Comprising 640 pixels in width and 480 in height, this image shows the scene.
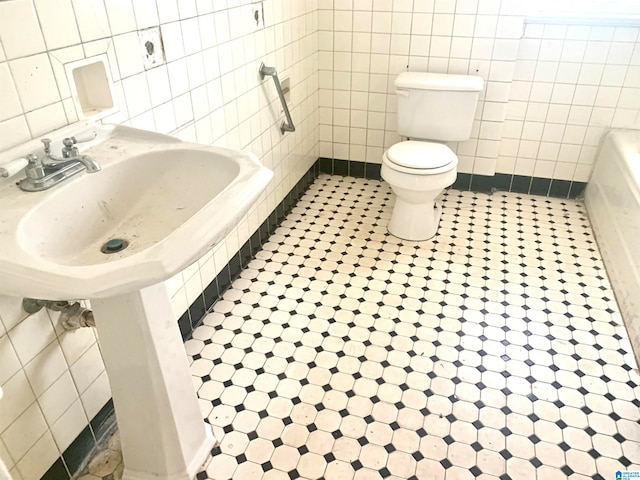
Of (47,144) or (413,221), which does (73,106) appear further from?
(413,221)

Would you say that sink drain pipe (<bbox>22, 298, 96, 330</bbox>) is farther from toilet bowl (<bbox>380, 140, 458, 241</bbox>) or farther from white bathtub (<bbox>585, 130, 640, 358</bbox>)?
white bathtub (<bbox>585, 130, 640, 358</bbox>)

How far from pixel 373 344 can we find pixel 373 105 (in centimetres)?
159

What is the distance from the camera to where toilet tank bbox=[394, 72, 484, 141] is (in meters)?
2.51

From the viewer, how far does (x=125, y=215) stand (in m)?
1.24

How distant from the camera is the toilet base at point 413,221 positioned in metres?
2.42

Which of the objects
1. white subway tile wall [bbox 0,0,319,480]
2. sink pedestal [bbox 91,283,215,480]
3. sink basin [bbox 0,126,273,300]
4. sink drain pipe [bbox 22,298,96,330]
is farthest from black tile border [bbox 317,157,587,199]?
sink drain pipe [bbox 22,298,96,330]

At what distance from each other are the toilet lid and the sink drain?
1.43m

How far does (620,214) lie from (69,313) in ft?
7.30

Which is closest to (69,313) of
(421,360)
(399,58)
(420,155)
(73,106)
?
(73,106)

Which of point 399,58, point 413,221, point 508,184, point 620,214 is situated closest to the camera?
point 620,214

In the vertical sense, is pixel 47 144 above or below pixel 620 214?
above

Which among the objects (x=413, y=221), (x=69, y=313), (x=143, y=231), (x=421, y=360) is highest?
(x=143, y=231)

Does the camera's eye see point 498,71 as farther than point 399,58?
No

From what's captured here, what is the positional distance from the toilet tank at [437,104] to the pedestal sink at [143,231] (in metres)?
1.63
